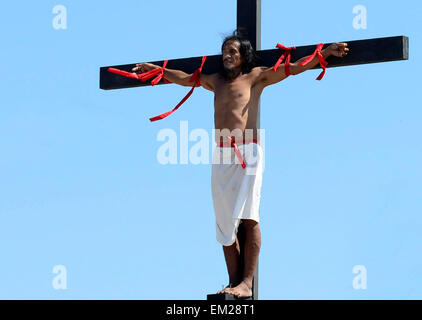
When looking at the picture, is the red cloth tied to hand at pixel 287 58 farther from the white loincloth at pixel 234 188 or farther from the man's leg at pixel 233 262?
the man's leg at pixel 233 262

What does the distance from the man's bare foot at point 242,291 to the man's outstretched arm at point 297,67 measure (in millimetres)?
1324

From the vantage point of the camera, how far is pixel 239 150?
5586mm

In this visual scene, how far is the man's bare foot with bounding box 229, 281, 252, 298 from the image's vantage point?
536 cm

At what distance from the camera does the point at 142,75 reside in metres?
6.17

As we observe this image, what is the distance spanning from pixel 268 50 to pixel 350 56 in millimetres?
584

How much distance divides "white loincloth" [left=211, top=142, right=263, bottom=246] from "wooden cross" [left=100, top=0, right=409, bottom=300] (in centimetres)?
18

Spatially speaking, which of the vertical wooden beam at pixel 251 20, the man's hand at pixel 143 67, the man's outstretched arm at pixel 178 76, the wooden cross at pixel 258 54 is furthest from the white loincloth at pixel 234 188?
the man's hand at pixel 143 67

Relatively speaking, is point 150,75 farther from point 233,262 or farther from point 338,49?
point 233,262

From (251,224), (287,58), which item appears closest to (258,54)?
(287,58)

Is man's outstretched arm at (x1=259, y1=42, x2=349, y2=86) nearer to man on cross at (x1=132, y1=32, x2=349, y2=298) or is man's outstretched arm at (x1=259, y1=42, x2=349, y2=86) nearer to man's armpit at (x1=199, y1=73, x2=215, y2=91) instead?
man on cross at (x1=132, y1=32, x2=349, y2=298)

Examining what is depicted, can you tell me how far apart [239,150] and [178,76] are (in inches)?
33.1
